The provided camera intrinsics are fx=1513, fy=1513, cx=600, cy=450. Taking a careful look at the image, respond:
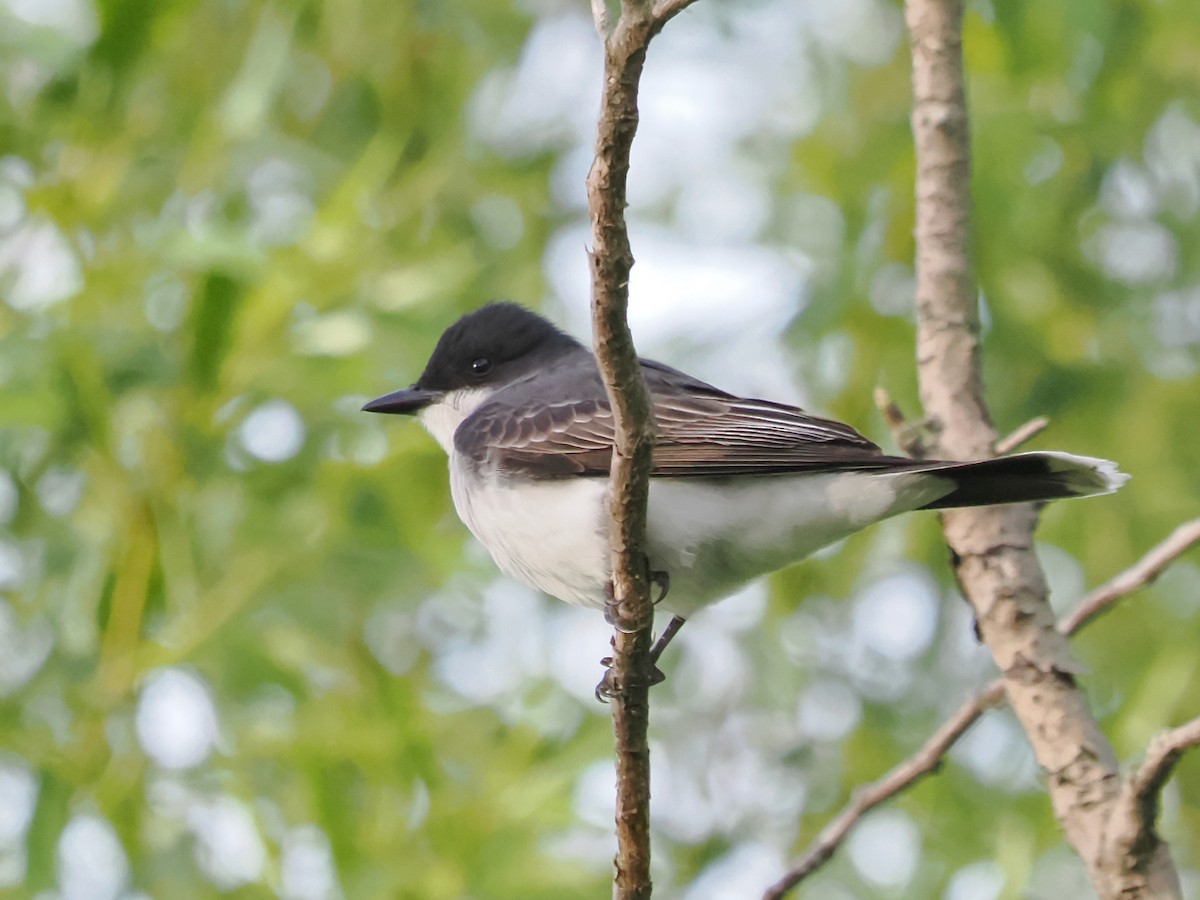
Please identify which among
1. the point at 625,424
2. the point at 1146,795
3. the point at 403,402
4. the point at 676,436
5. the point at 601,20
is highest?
the point at 403,402

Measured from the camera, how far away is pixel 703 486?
3578 millimetres

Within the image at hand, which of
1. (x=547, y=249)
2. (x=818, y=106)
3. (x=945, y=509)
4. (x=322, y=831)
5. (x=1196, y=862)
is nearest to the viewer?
(x=945, y=509)

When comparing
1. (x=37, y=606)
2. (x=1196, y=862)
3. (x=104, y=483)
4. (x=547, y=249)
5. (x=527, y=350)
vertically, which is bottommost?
(x=1196, y=862)

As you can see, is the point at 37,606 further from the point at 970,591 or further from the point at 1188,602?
the point at 1188,602

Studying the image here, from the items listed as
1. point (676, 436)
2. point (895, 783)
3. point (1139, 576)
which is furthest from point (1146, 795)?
point (676, 436)

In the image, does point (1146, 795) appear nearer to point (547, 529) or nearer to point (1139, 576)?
point (1139, 576)

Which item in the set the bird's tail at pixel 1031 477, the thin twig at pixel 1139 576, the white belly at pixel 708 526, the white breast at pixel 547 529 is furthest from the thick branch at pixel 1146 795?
the white breast at pixel 547 529

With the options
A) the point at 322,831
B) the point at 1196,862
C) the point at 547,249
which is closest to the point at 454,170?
the point at 547,249

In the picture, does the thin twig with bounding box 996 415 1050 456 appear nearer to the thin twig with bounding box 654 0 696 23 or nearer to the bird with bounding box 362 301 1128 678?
the bird with bounding box 362 301 1128 678

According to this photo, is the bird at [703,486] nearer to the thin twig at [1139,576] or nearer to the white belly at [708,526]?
the white belly at [708,526]

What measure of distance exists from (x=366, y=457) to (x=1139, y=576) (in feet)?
9.02

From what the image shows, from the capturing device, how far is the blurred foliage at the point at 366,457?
462cm

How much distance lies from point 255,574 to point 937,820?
Result: 2.32 m

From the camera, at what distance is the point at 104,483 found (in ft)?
15.7
